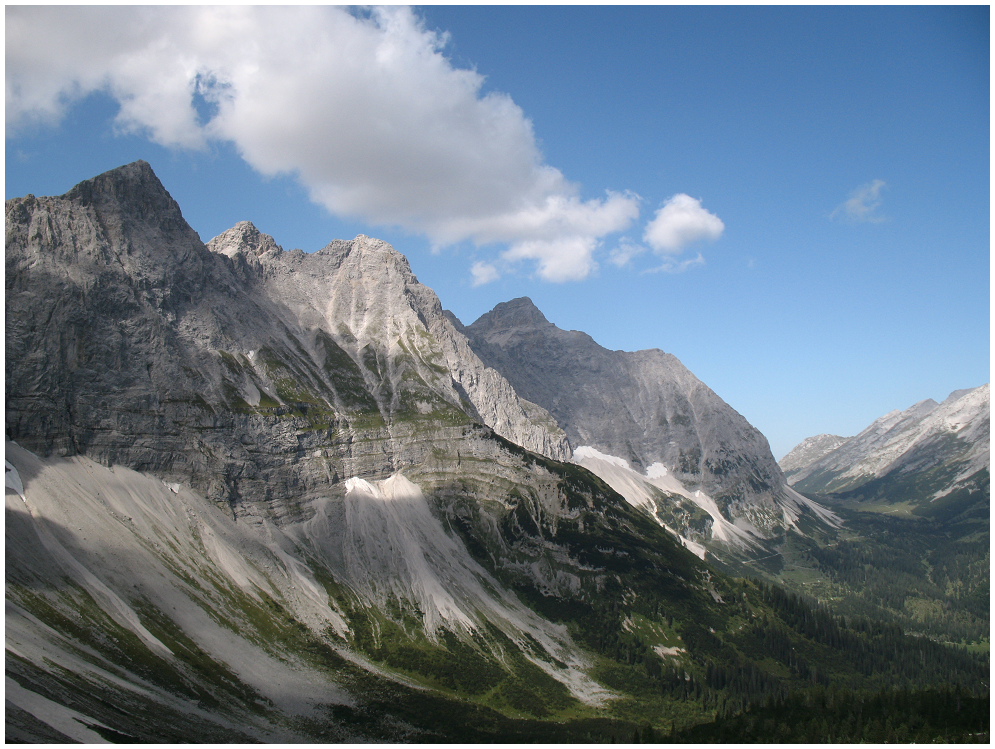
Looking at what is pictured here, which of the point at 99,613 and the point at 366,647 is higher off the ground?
the point at 99,613

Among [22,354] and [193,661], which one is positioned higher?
[22,354]

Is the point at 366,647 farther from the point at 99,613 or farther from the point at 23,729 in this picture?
the point at 23,729

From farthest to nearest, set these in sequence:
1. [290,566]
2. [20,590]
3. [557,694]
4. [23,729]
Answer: [290,566] < [557,694] < [20,590] < [23,729]

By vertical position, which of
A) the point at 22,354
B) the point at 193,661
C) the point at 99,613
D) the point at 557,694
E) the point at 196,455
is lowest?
the point at 557,694

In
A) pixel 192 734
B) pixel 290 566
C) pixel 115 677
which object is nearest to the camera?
pixel 192 734

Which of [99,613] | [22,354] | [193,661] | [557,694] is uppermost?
[22,354]

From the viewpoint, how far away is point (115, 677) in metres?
118

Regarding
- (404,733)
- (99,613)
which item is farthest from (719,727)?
(99,613)

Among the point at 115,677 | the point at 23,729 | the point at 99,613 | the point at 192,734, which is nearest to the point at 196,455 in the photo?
the point at 99,613

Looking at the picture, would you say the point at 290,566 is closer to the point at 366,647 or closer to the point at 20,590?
the point at 366,647

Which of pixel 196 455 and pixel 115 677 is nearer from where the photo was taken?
pixel 115 677

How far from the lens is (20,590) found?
131 metres

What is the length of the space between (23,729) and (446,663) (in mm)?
101733

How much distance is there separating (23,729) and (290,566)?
4135 inches
